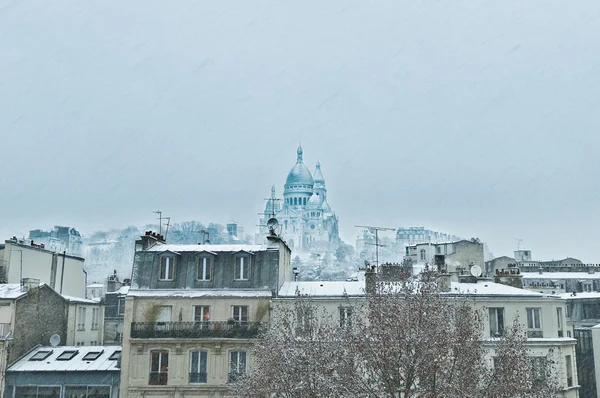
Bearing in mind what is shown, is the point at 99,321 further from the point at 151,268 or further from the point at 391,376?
the point at 391,376

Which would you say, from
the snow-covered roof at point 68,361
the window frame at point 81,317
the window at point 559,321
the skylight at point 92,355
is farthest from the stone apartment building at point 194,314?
the window at point 559,321

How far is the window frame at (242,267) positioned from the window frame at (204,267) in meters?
1.40

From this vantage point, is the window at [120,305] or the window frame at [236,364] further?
the window at [120,305]

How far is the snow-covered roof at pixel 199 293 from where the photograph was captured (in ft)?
121

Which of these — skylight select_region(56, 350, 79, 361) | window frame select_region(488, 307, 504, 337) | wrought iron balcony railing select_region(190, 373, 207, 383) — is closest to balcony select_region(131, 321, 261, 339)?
wrought iron balcony railing select_region(190, 373, 207, 383)

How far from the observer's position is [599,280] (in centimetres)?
6769

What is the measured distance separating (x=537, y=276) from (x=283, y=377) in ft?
174

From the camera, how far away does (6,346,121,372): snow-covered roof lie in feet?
119

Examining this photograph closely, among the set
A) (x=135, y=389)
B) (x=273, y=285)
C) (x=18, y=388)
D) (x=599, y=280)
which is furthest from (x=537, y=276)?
(x=18, y=388)

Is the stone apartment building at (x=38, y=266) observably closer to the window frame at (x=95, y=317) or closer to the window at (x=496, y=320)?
the window frame at (x=95, y=317)

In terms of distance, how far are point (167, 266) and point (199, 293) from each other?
271cm

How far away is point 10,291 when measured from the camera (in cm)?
3838

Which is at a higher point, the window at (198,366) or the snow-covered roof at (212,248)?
the snow-covered roof at (212,248)

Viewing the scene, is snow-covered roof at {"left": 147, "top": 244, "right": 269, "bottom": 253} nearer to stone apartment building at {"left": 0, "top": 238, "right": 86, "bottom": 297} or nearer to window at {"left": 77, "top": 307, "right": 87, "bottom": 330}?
window at {"left": 77, "top": 307, "right": 87, "bottom": 330}
